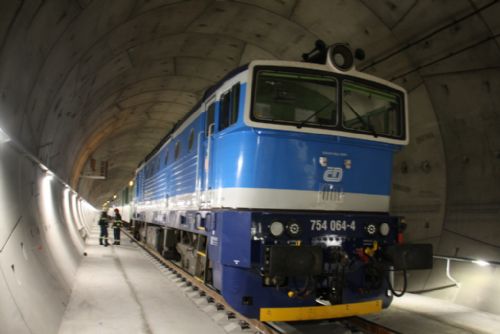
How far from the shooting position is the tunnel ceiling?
600cm

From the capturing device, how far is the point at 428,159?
8953mm

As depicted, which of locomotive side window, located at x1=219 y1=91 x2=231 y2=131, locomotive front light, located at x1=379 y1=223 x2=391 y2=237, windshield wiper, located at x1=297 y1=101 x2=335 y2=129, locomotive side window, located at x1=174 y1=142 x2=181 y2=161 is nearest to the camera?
windshield wiper, located at x1=297 y1=101 x2=335 y2=129

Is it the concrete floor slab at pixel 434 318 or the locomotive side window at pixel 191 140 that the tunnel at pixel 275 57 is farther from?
the locomotive side window at pixel 191 140

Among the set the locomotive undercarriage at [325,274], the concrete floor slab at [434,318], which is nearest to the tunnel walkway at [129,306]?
the locomotive undercarriage at [325,274]

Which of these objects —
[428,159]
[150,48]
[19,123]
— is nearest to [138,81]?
[150,48]

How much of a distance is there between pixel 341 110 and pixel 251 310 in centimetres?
278

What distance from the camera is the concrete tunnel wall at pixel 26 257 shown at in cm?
441

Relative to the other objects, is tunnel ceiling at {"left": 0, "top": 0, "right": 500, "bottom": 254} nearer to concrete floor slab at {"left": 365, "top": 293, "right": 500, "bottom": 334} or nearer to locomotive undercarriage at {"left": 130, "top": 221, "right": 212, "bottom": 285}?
concrete floor slab at {"left": 365, "top": 293, "right": 500, "bottom": 334}

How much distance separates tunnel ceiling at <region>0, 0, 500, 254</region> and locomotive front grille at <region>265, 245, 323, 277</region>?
325 cm

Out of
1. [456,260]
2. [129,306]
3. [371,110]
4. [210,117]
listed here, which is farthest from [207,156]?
[456,260]

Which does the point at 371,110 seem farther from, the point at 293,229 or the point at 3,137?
the point at 3,137

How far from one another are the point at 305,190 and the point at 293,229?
0.57 meters

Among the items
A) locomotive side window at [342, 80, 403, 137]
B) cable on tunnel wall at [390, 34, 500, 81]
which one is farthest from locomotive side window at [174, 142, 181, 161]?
cable on tunnel wall at [390, 34, 500, 81]

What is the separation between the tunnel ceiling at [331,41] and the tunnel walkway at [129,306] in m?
2.74
